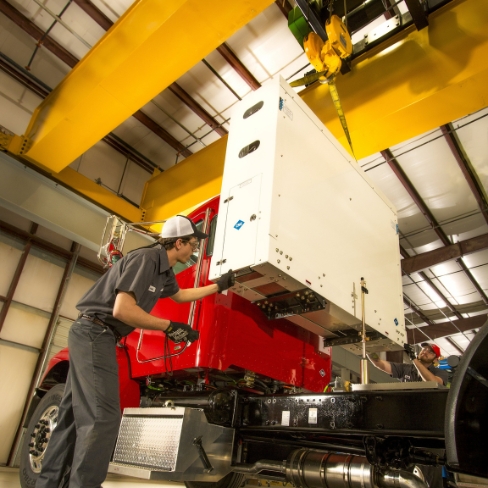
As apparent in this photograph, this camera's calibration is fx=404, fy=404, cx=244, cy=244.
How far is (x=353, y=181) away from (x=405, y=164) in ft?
15.8

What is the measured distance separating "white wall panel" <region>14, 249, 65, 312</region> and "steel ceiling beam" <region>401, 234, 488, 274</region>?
8123 millimetres

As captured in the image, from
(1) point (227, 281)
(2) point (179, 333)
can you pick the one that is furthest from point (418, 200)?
(2) point (179, 333)

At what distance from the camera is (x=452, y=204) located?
28.2ft

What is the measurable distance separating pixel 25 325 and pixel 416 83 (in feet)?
24.2

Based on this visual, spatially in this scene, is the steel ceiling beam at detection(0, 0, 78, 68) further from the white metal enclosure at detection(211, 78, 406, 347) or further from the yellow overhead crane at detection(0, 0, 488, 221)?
the white metal enclosure at detection(211, 78, 406, 347)

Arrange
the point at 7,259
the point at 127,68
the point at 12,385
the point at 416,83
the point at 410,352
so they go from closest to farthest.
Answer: the point at 410,352 < the point at 416,83 < the point at 127,68 < the point at 12,385 < the point at 7,259

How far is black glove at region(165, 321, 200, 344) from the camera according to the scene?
2646 millimetres

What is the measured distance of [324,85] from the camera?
Answer: 480cm

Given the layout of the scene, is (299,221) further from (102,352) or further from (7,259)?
(7,259)

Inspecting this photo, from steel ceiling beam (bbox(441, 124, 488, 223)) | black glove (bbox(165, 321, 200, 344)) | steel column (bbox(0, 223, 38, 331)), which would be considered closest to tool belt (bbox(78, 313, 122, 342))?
black glove (bbox(165, 321, 200, 344))

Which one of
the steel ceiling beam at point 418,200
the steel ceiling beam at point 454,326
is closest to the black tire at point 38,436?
the steel ceiling beam at point 418,200

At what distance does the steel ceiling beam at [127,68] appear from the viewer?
418cm

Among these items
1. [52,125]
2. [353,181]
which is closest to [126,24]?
[52,125]

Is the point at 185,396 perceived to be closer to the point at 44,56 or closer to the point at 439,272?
the point at 44,56
